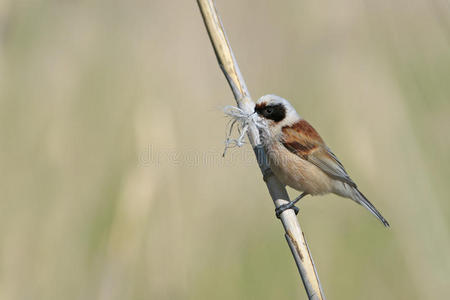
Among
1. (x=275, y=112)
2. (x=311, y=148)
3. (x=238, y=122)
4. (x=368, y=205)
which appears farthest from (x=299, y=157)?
(x=238, y=122)

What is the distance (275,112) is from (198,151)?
67cm

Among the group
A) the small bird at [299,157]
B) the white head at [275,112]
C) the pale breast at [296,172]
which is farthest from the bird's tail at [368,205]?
the white head at [275,112]

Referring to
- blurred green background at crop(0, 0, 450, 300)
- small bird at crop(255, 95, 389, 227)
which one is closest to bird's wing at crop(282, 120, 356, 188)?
small bird at crop(255, 95, 389, 227)

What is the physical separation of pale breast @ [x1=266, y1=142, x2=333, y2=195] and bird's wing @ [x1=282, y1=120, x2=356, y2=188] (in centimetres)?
3

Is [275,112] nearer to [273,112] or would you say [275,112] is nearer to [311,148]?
[273,112]

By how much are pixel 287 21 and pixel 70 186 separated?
76.2 inches

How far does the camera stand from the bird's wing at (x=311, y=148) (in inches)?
98.8

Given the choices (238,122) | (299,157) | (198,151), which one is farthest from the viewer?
(198,151)

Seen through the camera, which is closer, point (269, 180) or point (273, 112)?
point (269, 180)

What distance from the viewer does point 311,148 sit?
102 inches

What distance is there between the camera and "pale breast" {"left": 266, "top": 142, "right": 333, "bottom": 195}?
2359 mm

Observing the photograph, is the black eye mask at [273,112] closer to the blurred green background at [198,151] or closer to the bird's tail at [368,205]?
the blurred green background at [198,151]

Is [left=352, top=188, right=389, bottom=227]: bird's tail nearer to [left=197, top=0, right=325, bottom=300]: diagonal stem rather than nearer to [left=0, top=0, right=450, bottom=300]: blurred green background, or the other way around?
[left=0, top=0, right=450, bottom=300]: blurred green background

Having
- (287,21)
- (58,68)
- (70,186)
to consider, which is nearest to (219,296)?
(70,186)
